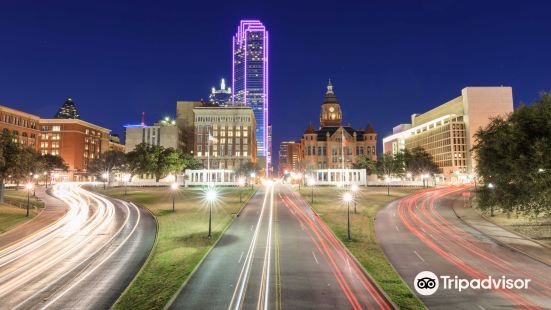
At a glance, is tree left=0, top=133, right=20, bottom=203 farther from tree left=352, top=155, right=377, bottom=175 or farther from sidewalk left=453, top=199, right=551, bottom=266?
tree left=352, top=155, right=377, bottom=175

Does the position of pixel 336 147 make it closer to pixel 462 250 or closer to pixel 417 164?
pixel 417 164

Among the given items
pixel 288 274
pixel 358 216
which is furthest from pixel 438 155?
pixel 288 274

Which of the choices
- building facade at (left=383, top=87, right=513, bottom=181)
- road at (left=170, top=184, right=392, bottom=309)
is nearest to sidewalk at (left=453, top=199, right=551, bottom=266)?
road at (left=170, top=184, right=392, bottom=309)

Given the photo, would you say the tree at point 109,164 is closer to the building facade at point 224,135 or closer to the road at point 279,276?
the building facade at point 224,135

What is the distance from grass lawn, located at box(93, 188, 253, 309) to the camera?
66.0 ft

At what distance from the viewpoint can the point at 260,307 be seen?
1842 centimetres

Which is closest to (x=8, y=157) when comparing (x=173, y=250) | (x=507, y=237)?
(x=173, y=250)

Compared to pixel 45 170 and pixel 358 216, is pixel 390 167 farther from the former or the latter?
pixel 45 170

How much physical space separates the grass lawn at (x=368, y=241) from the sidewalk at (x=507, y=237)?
1342 centimetres

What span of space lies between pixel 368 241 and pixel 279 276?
14810 mm

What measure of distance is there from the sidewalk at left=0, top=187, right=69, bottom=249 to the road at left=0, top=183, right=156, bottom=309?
99 centimetres

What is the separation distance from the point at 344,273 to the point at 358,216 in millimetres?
25734

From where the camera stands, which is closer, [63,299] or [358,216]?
[63,299]

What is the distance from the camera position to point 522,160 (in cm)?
3200
